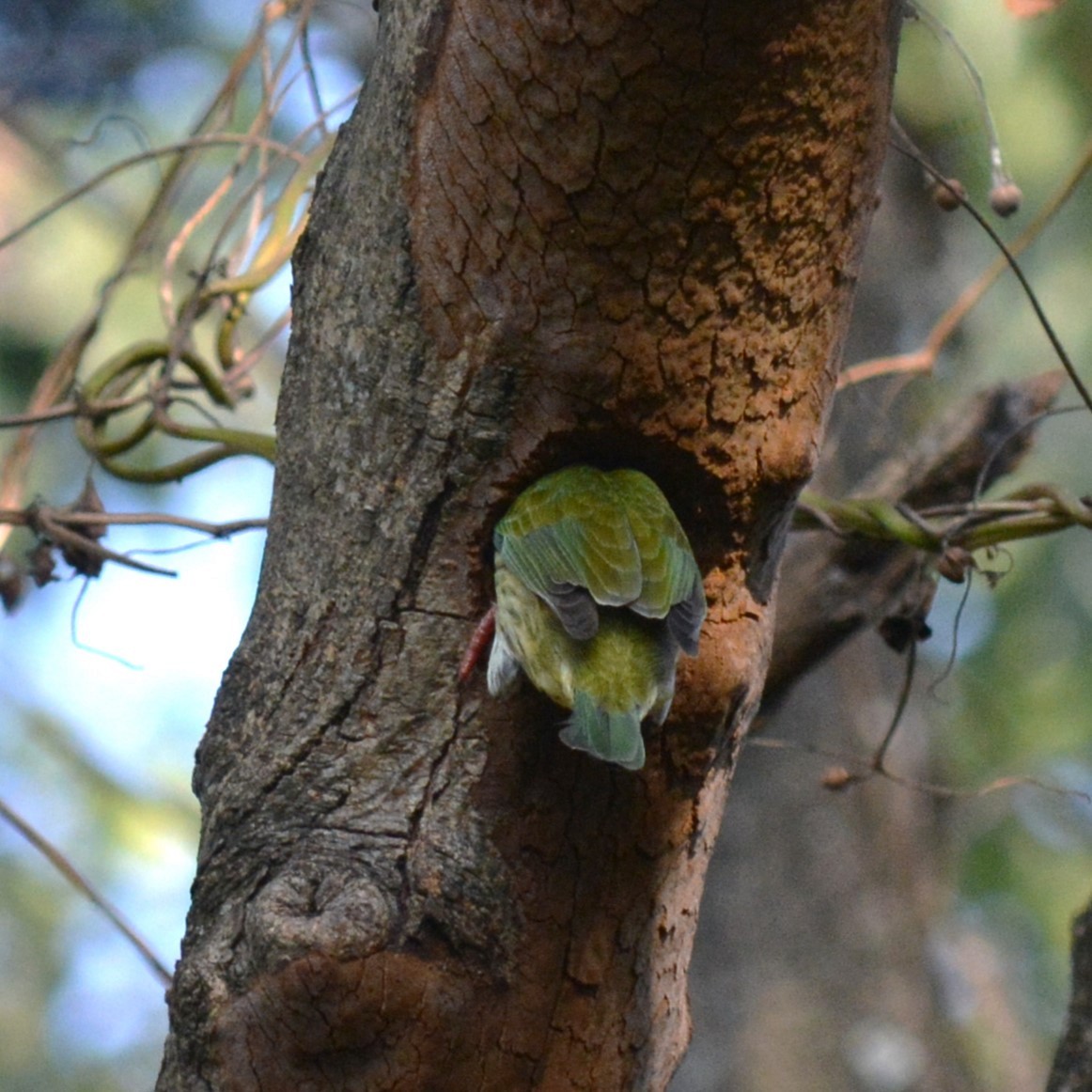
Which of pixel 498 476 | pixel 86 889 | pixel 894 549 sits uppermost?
pixel 894 549

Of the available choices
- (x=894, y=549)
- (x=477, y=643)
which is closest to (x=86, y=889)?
(x=477, y=643)

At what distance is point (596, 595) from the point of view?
7.47 feet

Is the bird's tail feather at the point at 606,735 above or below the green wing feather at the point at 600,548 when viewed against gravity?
below

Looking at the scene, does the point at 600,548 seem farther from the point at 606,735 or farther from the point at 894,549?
the point at 894,549

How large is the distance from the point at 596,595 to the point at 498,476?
27 cm

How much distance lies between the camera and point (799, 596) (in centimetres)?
340

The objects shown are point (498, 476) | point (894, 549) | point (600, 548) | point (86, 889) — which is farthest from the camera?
point (894, 549)

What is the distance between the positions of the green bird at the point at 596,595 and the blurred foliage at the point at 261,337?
102 centimetres

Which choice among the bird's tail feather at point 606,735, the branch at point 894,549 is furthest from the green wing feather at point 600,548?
the branch at point 894,549

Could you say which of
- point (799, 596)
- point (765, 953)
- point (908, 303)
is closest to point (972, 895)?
point (765, 953)

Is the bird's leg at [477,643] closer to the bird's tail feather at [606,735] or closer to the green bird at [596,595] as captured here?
the green bird at [596,595]

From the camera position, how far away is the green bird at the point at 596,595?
211 centimetres

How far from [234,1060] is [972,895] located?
879 cm

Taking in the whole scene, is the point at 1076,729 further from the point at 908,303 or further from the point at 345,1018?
the point at 345,1018
